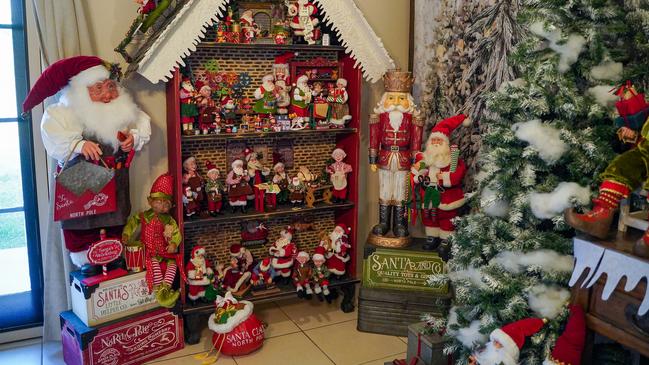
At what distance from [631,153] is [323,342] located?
6.05 ft

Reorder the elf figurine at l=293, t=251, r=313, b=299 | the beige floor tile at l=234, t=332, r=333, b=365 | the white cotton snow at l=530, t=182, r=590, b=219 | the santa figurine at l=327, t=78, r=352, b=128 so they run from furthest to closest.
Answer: the santa figurine at l=327, t=78, r=352, b=128 < the elf figurine at l=293, t=251, r=313, b=299 < the beige floor tile at l=234, t=332, r=333, b=365 < the white cotton snow at l=530, t=182, r=590, b=219

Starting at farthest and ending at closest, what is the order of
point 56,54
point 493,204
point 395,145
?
point 395,145 < point 56,54 < point 493,204

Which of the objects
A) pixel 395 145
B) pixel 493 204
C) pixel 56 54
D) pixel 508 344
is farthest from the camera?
pixel 395 145

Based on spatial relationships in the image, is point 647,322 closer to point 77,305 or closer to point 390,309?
point 390,309

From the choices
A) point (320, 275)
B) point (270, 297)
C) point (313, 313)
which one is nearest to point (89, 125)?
point (270, 297)

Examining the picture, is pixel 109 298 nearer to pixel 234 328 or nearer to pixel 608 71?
pixel 234 328

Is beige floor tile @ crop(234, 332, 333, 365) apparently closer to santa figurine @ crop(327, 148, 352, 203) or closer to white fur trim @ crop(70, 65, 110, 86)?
santa figurine @ crop(327, 148, 352, 203)

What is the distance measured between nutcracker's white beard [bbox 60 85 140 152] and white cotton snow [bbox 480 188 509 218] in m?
1.70

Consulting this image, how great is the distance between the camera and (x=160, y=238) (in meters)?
2.89

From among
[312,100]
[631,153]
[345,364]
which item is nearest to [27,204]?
[312,100]

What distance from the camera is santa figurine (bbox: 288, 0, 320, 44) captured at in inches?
123

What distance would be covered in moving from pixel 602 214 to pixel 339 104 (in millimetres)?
1765

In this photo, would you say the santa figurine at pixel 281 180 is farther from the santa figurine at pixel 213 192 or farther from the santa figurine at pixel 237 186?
the santa figurine at pixel 213 192

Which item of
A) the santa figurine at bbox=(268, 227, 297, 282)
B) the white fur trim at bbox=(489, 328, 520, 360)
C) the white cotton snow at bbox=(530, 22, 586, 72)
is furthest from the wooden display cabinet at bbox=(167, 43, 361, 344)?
the white fur trim at bbox=(489, 328, 520, 360)
